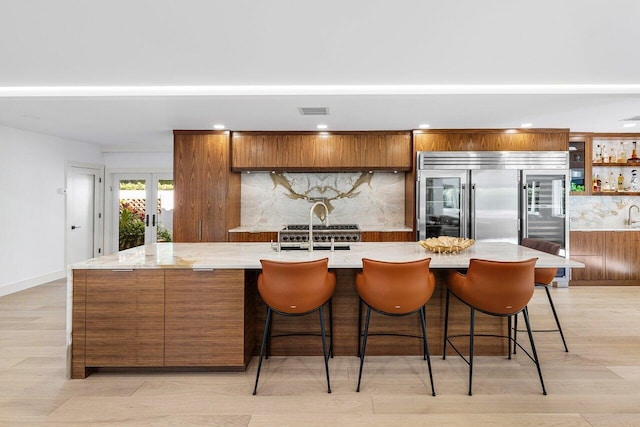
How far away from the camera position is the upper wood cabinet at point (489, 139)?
5.07 meters

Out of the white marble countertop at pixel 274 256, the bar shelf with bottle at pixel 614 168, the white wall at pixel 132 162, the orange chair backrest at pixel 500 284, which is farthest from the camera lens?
the white wall at pixel 132 162

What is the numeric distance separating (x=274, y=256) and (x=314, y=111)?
2.01 metres

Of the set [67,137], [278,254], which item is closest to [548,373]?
[278,254]

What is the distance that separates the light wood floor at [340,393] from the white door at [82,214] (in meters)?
3.37

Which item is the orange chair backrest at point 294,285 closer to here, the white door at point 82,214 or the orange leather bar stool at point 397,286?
the orange leather bar stool at point 397,286

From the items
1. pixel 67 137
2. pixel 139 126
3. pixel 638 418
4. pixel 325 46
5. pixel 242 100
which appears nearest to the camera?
pixel 638 418

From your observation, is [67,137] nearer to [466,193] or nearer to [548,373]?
[466,193]

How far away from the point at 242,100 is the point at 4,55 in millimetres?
1841

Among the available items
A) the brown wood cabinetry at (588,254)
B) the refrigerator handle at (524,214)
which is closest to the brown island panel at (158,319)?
the refrigerator handle at (524,214)

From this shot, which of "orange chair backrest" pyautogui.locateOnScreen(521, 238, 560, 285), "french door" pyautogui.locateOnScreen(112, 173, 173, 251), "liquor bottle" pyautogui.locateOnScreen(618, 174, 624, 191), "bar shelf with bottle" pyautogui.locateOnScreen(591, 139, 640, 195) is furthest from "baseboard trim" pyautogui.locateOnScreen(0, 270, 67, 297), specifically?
"liquor bottle" pyautogui.locateOnScreen(618, 174, 624, 191)

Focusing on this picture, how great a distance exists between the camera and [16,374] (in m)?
2.64

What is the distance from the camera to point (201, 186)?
199 inches

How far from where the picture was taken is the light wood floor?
212 cm

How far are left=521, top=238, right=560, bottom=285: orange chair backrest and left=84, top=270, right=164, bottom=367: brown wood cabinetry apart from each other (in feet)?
9.63
